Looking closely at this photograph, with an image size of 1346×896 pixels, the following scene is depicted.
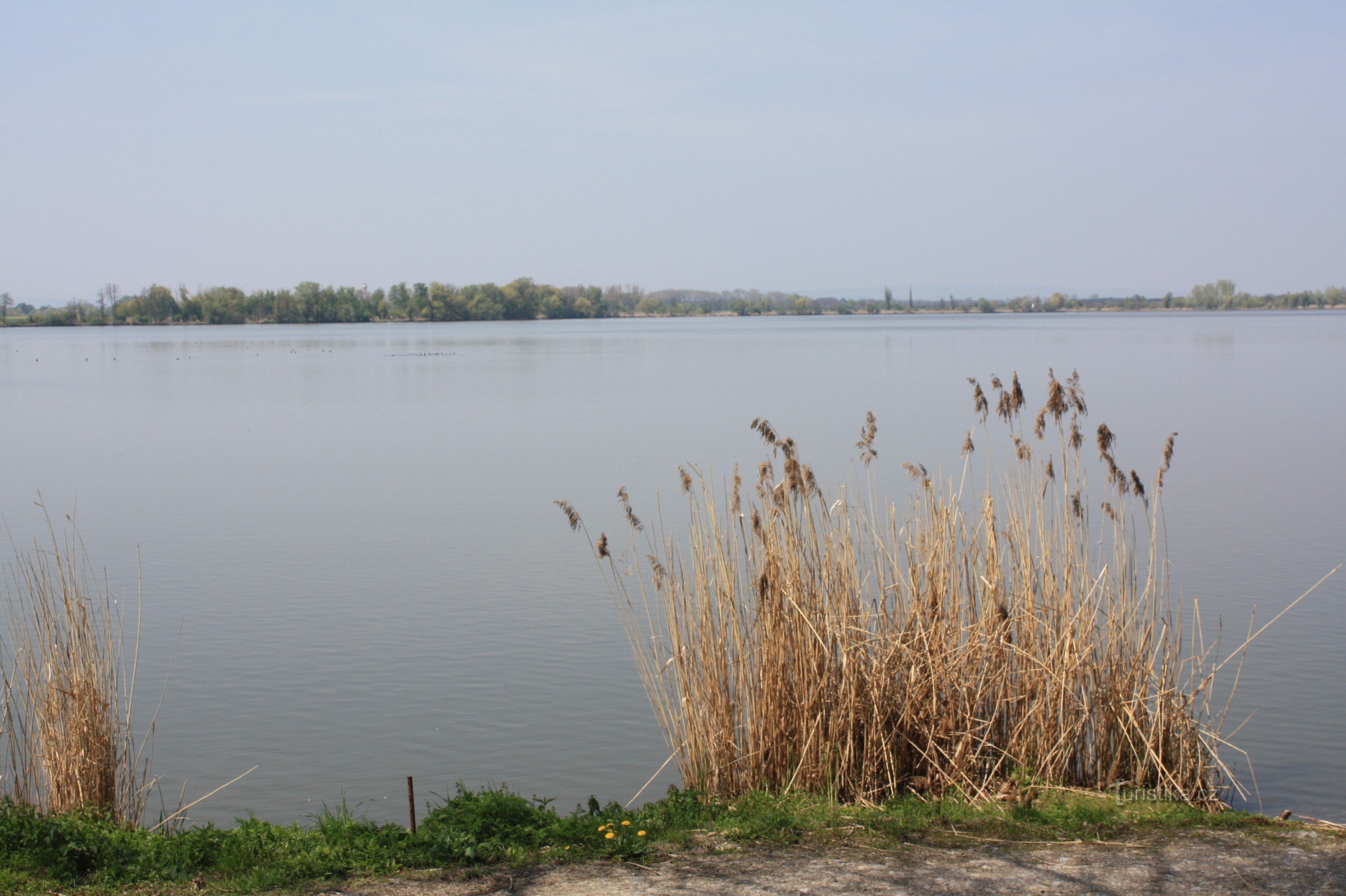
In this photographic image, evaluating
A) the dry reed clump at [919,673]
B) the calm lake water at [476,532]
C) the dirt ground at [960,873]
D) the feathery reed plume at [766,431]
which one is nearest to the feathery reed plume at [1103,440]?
the dry reed clump at [919,673]

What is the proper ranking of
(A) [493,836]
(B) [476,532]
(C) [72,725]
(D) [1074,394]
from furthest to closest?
1. (B) [476,532]
2. (D) [1074,394]
3. (C) [72,725]
4. (A) [493,836]

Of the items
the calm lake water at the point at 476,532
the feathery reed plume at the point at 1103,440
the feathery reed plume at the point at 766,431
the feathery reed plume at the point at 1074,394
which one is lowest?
the calm lake water at the point at 476,532

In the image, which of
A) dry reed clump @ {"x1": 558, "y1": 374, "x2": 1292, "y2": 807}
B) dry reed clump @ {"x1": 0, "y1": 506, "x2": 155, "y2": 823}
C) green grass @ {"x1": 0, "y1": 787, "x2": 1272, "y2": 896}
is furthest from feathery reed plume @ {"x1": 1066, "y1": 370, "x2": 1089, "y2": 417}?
dry reed clump @ {"x1": 0, "y1": 506, "x2": 155, "y2": 823}

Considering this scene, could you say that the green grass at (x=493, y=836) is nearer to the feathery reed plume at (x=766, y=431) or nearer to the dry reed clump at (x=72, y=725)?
the dry reed clump at (x=72, y=725)

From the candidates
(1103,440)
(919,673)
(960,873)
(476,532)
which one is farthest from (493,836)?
(476,532)

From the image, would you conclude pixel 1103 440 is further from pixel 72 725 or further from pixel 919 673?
pixel 72 725

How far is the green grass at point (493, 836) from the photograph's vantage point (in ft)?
14.9

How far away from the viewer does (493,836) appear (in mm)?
4891

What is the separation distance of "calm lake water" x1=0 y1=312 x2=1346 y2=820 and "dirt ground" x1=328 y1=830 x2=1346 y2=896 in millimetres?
2119

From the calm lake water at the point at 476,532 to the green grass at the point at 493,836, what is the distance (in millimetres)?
1543

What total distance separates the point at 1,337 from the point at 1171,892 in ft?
369

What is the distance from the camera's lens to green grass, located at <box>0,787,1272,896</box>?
14.9 ft

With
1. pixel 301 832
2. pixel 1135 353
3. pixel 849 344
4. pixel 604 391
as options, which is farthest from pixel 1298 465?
pixel 849 344

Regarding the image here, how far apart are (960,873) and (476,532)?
9.99m
